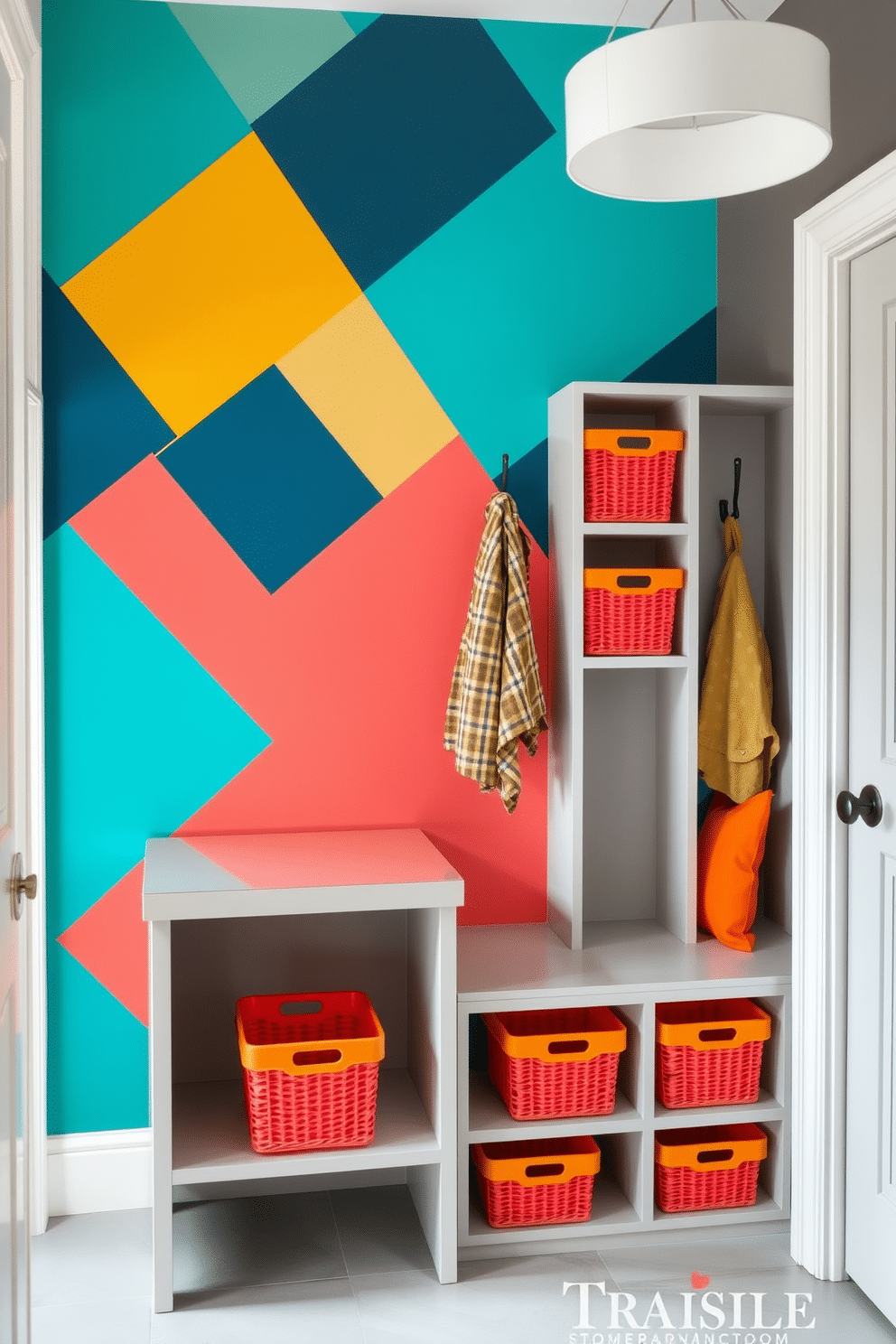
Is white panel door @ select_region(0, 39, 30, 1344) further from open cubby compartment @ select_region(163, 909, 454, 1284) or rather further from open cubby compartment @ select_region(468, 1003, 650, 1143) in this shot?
open cubby compartment @ select_region(468, 1003, 650, 1143)

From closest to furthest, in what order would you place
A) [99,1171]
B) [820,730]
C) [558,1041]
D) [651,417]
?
[820,730] < [558,1041] < [99,1171] < [651,417]

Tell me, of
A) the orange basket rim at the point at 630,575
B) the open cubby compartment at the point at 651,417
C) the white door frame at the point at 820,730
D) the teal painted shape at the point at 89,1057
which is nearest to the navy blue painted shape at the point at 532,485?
the open cubby compartment at the point at 651,417

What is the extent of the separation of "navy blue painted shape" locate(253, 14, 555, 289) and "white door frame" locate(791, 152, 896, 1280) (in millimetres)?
855

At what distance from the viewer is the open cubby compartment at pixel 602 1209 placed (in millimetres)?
2613

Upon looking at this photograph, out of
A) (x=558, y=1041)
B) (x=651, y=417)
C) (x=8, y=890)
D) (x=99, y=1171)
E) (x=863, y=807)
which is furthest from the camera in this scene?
(x=651, y=417)

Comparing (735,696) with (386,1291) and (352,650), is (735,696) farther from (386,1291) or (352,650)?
(386,1291)

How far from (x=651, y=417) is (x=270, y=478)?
97cm

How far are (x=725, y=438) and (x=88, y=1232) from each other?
2409mm

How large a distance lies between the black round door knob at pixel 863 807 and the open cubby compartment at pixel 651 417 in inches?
30.0

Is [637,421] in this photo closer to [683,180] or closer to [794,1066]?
[683,180]

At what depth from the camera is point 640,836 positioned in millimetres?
3074

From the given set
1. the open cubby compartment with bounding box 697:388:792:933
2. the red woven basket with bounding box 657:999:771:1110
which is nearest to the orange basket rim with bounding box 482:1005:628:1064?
the red woven basket with bounding box 657:999:771:1110


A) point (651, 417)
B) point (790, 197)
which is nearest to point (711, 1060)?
point (651, 417)

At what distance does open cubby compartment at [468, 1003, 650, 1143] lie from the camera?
2605mm
